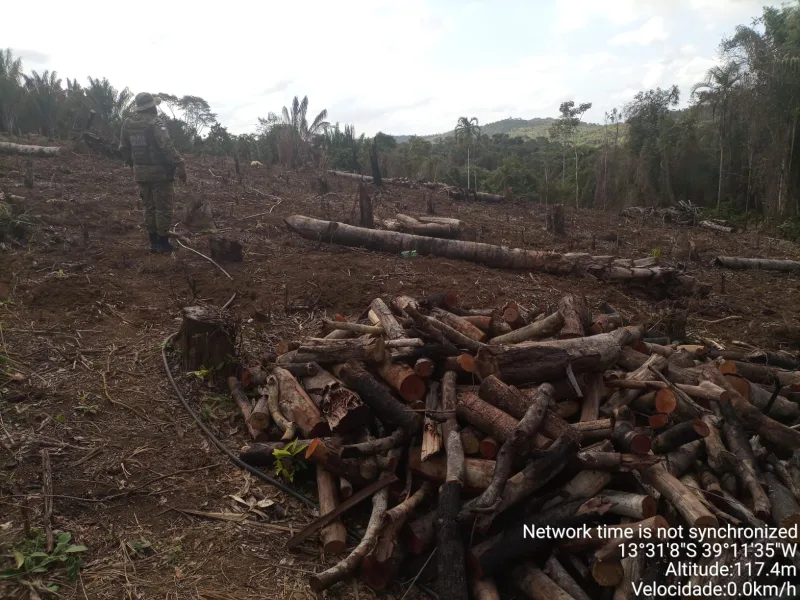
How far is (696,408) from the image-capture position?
3.33m

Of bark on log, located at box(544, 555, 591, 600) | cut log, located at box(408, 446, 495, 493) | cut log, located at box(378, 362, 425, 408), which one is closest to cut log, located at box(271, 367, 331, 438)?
cut log, located at box(378, 362, 425, 408)

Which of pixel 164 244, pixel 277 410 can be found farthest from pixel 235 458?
pixel 164 244

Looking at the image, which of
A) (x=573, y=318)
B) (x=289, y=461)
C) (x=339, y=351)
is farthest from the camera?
(x=573, y=318)

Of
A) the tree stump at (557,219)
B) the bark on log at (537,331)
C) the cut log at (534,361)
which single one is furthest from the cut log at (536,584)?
the tree stump at (557,219)

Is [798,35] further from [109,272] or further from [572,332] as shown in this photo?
[109,272]

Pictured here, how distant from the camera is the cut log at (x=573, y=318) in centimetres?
411

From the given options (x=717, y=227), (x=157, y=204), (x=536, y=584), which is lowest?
(x=536, y=584)

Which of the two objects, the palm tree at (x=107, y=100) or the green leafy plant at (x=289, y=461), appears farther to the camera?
the palm tree at (x=107, y=100)

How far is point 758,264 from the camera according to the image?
9688mm

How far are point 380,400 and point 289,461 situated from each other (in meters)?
0.74

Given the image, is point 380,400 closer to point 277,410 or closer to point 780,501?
point 277,410

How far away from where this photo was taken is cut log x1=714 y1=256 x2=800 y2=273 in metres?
9.66

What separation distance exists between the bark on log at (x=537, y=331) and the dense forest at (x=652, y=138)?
13132mm

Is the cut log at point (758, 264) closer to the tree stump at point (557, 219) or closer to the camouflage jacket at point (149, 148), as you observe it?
the tree stump at point (557, 219)
